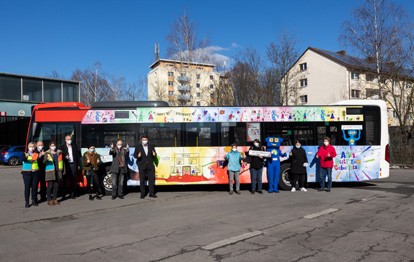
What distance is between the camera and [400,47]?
23422mm

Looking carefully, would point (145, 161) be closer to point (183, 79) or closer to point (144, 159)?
point (144, 159)

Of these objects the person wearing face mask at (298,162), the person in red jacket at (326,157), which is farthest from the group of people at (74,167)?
the person in red jacket at (326,157)

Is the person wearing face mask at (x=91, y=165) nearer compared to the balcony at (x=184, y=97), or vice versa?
the person wearing face mask at (x=91, y=165)

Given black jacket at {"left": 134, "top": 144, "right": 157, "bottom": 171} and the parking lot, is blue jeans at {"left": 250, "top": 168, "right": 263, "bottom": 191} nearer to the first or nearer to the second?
the parking lot

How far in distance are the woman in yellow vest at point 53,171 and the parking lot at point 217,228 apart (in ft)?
1.29

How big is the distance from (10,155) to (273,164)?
2267 centimetres

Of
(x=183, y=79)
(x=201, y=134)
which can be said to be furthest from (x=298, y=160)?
(x=183, y=79)

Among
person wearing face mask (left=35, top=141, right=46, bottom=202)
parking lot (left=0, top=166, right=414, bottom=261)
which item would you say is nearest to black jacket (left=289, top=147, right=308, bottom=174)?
parking lot (left=0, top=166, right=414, bottom=261)

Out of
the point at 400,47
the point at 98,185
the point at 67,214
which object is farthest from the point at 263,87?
the point at 67,214

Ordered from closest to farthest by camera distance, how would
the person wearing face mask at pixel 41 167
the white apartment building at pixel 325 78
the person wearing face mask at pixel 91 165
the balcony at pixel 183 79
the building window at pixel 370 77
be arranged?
1. the person wearing face mask at pixel 41 167
2. the person wearing face mask at pixel 91 165
3. the building window at pixel 370 77
4. the balcony at pixel 183 79
5. the white apartment building at pixel 325 78

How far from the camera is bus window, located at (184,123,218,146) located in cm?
1127

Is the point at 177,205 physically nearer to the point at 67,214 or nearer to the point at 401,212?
the point at 67,214

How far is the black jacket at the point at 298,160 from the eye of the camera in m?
10.9

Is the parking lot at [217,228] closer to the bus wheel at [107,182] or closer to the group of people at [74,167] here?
the group of people at [74,167]
